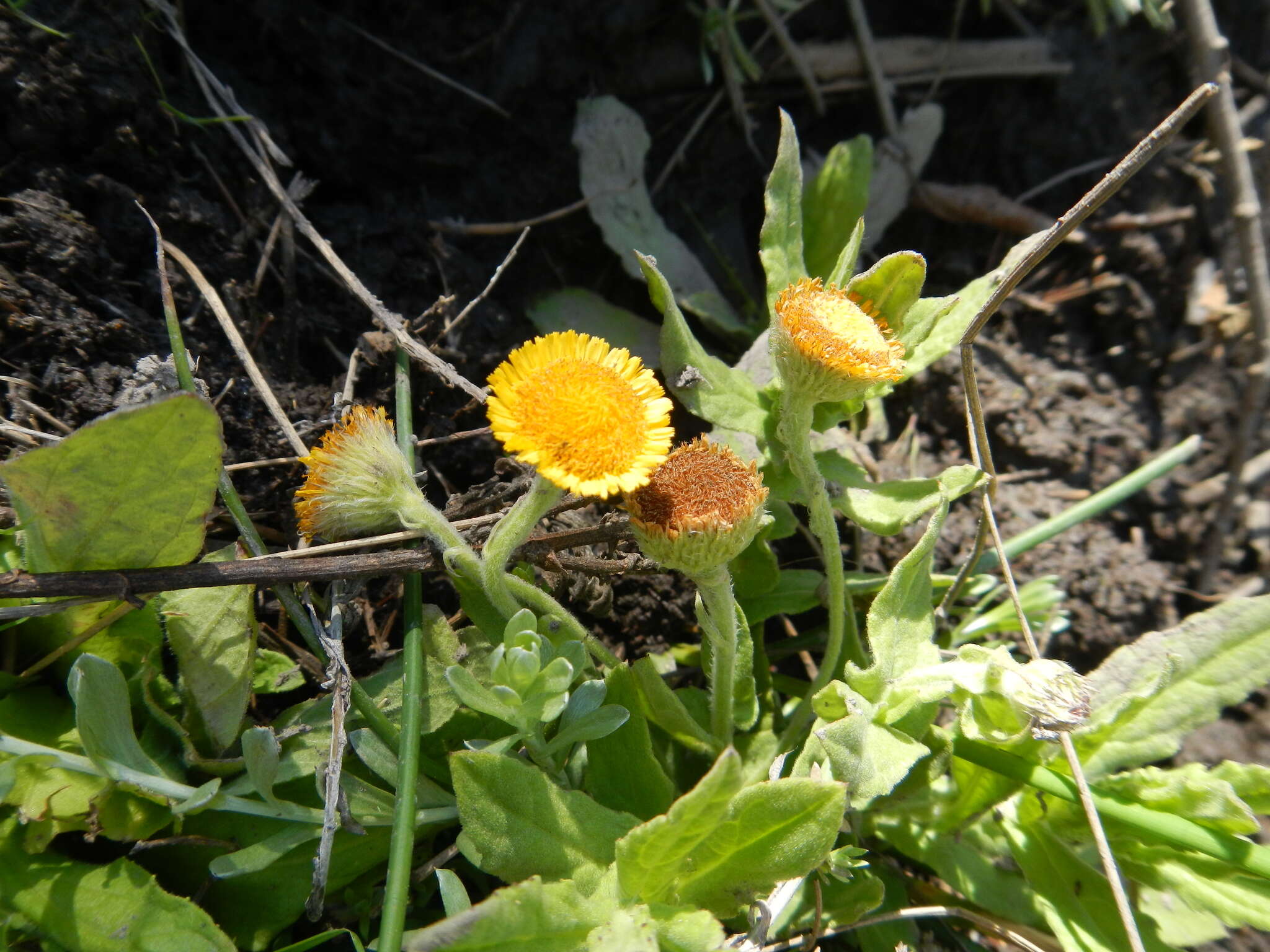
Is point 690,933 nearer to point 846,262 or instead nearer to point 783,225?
point 846,262

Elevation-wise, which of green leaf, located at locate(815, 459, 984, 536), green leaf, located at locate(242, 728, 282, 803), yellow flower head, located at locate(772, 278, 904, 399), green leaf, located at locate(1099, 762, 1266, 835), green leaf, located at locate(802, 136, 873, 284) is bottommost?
green leaf, located at locate(242, 728, 282, 803)

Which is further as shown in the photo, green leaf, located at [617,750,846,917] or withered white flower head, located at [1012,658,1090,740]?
withered white flower head, located at [1012,658,1090,740]

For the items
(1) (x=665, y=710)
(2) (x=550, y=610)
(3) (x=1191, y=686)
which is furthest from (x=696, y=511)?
(3) (x=1191, y=686)

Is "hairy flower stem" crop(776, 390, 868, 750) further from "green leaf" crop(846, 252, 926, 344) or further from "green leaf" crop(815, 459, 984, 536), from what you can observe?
"green leaf" crop(846, 252, 926, 344)

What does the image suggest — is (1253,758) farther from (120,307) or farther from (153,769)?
(120,307)

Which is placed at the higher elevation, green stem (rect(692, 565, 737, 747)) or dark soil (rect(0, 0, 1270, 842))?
dark soil (rect(0, 0, 1270, 842))

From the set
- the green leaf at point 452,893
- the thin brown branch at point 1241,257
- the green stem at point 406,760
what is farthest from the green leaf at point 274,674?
the thin brown branch at point 1241,257

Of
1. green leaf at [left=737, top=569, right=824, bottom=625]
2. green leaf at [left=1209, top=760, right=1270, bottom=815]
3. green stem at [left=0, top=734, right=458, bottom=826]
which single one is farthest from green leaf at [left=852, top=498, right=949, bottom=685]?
green stem at [left=0, top=734, right=458, bottom=826]

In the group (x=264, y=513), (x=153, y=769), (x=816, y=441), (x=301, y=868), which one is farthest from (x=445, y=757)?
(x=816, y=441)
